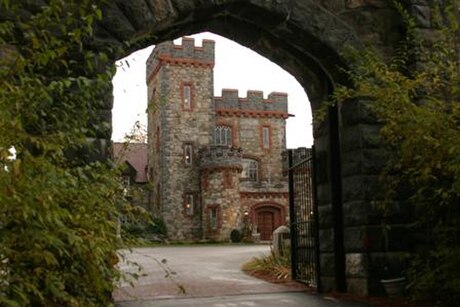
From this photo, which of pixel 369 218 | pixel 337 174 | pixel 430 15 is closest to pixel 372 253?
pixel 369 218

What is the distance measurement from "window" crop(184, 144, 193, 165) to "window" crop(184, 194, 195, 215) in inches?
89.5

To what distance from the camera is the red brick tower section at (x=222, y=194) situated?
120 feet

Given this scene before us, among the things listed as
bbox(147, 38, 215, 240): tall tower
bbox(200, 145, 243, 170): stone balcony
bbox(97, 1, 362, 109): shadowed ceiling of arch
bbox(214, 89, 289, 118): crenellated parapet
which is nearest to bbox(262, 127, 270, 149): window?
bbox(214, 89, 289, 118): crenellated parapet

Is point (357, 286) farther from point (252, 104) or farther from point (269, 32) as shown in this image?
point (252, 104)

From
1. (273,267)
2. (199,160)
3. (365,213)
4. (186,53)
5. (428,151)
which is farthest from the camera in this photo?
(186,53)

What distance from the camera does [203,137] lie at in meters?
40.1

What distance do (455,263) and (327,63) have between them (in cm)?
312

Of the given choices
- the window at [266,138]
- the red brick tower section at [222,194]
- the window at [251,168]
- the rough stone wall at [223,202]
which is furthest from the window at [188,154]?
the window at [266,138]

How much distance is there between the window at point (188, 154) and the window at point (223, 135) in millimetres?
3673

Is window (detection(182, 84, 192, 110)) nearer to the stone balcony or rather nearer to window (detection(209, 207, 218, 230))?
the stone balcony

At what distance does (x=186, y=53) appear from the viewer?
40.1m

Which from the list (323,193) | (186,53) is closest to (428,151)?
(323,193)

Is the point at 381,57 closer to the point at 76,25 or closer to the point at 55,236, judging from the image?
the point at 76,25

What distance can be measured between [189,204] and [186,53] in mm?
10182
